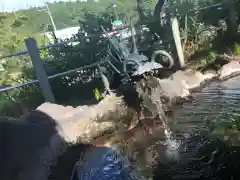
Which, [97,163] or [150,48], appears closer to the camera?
[97,163]

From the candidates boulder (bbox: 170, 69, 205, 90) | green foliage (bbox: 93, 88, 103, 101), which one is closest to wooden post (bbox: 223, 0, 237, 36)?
boulder (bbox: 170, 69, 205, 90)

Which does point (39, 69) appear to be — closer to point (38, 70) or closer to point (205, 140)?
point (38, 70)

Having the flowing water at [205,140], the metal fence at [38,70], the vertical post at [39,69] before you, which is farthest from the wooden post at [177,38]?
the vertical post at [39,69]

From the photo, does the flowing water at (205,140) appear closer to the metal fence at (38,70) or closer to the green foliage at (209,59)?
the green foliage at (209,59)

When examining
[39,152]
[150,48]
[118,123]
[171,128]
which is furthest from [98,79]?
[39,152]

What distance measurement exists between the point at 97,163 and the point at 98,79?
2.70 m

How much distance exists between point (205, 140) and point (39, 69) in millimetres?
3236

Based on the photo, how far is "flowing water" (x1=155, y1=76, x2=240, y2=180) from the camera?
3.23m

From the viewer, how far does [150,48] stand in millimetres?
6855

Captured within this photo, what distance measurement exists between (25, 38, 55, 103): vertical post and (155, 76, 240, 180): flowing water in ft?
7.59

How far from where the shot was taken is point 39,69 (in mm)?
5609

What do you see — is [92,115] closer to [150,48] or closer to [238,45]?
[150,48]

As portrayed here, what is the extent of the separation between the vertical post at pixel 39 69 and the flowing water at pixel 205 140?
2312 millimetres

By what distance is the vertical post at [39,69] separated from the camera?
5.49 metres
